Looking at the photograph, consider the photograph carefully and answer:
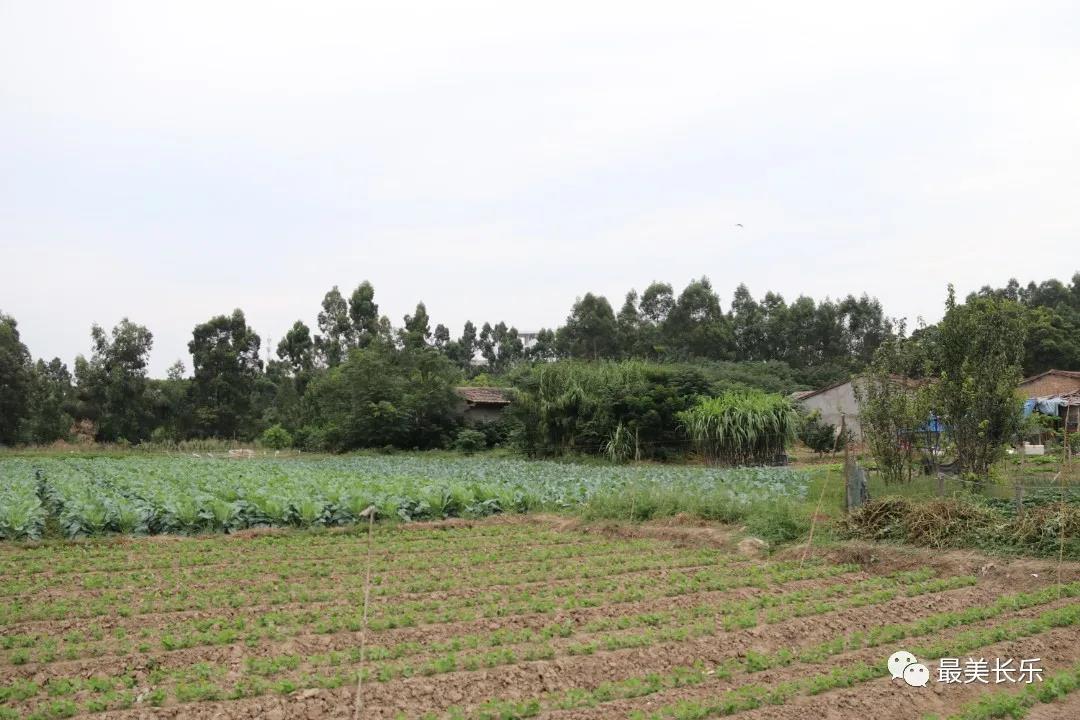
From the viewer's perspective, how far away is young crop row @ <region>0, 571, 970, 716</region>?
18.3ft

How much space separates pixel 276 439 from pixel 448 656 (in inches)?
1433

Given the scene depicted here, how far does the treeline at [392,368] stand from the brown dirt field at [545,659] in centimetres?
1895

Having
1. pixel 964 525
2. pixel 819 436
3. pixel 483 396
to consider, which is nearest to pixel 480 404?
pixel 483 396

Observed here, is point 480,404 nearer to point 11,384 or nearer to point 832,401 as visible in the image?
point 832,401

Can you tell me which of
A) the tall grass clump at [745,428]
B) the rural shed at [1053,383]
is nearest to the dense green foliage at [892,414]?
the tall grass clump at [745,428]

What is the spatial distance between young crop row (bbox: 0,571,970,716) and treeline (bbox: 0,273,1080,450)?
2022 cm

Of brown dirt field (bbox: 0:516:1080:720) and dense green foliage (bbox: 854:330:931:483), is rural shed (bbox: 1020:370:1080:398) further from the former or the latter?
brown dirt field (bbox: 0:516:1080:720)

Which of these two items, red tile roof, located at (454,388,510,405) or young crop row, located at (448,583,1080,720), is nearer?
young crop row, located at (448,583,1080,720)

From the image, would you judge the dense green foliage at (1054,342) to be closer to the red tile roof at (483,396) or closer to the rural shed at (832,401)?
the rural shed at (832,401)

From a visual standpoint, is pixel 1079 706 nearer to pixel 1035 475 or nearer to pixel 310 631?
pixel 310 631

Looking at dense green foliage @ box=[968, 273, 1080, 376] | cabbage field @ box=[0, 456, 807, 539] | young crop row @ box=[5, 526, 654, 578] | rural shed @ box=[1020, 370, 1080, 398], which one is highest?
dense green foliage @ box=[968, 273, 1080, 376]

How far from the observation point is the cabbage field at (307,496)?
42.8 feet

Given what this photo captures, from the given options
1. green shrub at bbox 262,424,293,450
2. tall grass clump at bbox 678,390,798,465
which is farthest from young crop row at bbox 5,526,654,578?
green shrub at bbox 262,424,293,450

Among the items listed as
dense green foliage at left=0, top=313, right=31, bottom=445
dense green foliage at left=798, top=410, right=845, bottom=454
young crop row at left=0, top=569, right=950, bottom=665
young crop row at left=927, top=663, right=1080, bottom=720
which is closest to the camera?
young crop row at left=927, top=663, right=1080, bottom=720
